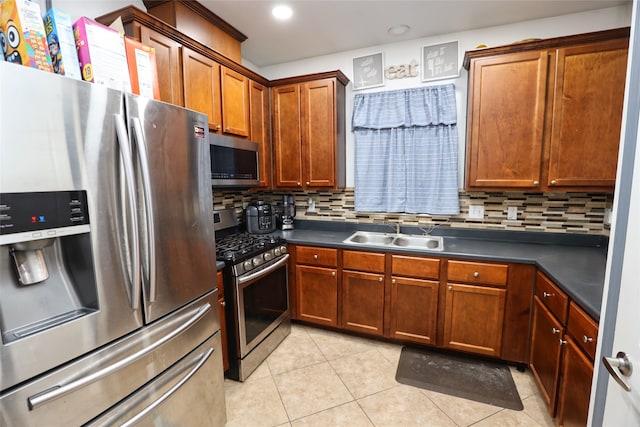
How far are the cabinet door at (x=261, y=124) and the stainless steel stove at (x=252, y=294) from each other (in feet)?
1.74

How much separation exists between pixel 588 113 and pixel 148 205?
8.58 ft

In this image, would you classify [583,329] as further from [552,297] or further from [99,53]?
[99,53]

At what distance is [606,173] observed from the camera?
1.93m

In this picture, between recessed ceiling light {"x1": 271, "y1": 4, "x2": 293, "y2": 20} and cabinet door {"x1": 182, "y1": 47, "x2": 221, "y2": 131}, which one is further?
recessed ceiling light {"x1": 271, "y1": 4, "x2": 293, "y2": 20}

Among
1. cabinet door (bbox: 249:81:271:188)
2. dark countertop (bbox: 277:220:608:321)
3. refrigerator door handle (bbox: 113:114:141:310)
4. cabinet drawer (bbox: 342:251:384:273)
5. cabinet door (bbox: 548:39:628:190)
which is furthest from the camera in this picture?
cabinet door (bbox: 249:81:271:188)

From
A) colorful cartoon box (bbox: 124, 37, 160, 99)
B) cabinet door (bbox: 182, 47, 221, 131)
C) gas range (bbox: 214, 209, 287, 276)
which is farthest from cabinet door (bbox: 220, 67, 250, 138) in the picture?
colorful cartoon box (bbox: 124, 37, 160, 99)

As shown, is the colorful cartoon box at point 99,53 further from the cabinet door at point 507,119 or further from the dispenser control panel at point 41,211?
the cabinet door at point 507,119

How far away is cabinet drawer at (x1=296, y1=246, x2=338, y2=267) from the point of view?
2482 millimetres

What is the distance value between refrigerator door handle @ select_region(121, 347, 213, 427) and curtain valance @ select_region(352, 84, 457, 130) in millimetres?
2221

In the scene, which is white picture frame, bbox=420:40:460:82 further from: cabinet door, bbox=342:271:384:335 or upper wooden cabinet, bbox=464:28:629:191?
cabinet door, bbox=342:271:384:335

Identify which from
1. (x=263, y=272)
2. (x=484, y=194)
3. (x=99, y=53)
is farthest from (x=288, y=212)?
(x=99, y=53)

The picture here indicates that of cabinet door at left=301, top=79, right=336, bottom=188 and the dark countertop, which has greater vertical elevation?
cabinet door at left=301, top=79, right=336, bottom=188

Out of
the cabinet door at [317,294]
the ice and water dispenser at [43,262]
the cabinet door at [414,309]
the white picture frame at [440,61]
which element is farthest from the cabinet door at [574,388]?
the white picture frame at [440,61]

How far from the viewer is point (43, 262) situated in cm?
90
